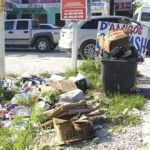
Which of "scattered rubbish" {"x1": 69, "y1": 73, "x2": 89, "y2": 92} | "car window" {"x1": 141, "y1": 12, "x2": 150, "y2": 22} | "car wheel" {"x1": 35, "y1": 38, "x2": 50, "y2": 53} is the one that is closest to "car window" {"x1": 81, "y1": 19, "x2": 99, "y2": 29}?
"car window" {"x1": 141, "y1": 12, "x2": 150, "y2": 22}

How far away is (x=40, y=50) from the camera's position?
25594 mm

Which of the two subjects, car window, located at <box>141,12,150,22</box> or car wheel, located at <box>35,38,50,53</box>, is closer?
car window, located at <box>141,12,150,22</box>

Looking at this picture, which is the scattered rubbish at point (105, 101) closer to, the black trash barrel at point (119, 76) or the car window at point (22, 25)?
the black trash barrel at point (119, 76)

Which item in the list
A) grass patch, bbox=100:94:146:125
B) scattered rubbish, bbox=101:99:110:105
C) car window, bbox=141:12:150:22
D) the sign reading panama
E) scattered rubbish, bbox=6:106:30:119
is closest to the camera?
grass patch, bbox=100:94:146:125

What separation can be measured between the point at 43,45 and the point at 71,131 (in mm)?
18617

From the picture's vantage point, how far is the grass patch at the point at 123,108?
8.24 metres

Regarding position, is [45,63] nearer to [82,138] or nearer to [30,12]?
[82,138]

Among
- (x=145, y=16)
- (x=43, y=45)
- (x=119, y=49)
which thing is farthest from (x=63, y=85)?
(x=43, y=45)

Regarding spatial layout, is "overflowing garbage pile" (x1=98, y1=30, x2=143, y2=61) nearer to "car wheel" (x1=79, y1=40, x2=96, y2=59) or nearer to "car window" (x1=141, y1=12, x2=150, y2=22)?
"car wheel" (x1=79, y1=40, x2=96, y2=59)

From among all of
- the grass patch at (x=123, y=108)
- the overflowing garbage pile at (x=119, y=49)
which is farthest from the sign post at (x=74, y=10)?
the grass patch at (x=123, y=108)

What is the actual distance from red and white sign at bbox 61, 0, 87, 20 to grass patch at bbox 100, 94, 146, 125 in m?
4.11

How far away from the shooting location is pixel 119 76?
10430mm

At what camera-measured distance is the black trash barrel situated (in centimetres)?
1042

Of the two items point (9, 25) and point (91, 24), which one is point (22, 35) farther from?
point (91, 24)
